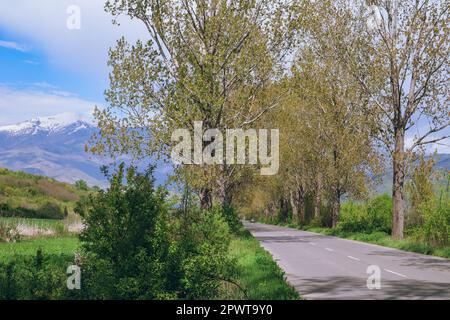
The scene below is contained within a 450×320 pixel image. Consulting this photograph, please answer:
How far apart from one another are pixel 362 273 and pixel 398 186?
16362 millimetres

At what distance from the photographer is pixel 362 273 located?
17.8m

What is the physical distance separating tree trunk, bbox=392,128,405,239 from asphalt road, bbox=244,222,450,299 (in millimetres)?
6466

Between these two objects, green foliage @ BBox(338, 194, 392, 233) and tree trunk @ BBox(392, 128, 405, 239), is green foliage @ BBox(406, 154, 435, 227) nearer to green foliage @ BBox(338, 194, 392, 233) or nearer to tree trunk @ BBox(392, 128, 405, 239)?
tree trunk @ BBox(392, 128, 405, 239)

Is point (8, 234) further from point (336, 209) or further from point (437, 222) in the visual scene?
point (336, 209)

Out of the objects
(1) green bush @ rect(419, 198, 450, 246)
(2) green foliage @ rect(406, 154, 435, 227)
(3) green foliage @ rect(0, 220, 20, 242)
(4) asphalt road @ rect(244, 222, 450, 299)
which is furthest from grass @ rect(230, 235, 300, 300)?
(2) green foliage @ rect(406, 154, 435, 227)

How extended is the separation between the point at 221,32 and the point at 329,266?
13.1 meters

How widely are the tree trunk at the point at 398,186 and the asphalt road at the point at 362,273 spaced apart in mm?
6466

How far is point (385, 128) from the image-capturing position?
112ft

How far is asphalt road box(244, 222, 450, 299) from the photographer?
45.0ft

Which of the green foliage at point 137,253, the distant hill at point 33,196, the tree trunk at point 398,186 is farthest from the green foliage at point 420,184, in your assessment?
the distant hill at point 33,196

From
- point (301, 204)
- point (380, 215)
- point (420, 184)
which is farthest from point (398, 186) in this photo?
point (301, 204)

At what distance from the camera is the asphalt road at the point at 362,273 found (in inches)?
540
